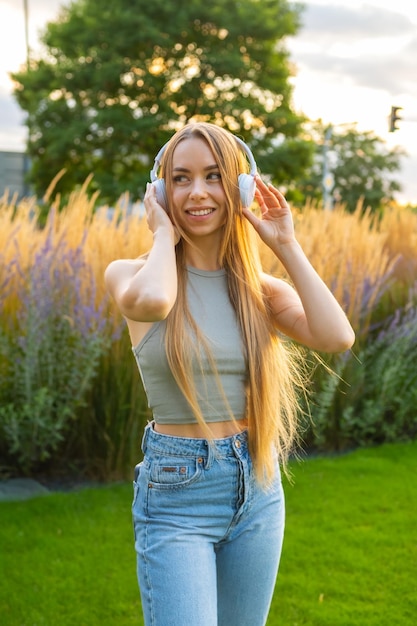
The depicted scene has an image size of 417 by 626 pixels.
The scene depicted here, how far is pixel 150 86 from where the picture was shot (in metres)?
27.9

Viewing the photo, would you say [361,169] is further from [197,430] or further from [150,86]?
[197,430]

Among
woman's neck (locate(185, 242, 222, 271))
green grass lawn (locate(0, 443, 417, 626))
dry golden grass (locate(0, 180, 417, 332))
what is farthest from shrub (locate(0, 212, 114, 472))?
woman's neck (locate(185, 242, 222, 271))

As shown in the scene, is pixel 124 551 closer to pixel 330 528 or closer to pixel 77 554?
pixel 77 554

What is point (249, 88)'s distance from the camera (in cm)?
2925

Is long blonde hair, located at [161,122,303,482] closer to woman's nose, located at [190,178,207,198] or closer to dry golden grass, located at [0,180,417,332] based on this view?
woman's nose, located at [190,178,207,198]

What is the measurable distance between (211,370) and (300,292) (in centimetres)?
33

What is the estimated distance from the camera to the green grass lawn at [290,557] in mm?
3555

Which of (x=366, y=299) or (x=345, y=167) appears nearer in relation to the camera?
(x=366, y=299)

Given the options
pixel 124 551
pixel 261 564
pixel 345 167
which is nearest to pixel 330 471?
pixel 124 551

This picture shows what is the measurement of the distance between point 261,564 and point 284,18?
→ 30015mm

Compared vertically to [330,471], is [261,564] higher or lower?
higher

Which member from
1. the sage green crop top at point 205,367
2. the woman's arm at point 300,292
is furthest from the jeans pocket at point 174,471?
the woman's arm at point 300,292

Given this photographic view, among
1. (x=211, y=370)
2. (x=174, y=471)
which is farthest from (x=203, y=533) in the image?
(x=211, y=370)

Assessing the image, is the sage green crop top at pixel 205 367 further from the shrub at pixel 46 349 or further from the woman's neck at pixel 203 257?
the shrub at pixel 46 349
